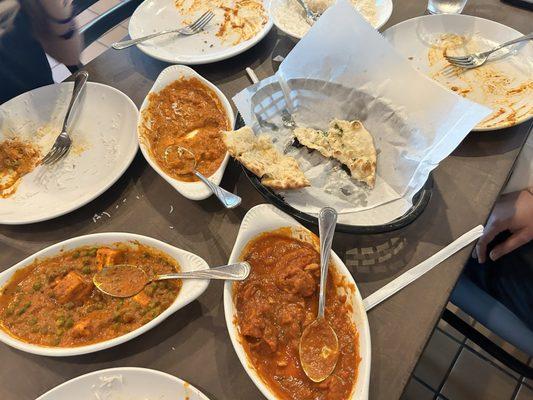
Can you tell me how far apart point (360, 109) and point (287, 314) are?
2.65 feet

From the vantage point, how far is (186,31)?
1899 mm

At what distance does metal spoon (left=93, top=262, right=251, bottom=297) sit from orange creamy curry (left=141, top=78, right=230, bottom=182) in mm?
359

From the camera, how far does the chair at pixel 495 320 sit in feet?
4.84

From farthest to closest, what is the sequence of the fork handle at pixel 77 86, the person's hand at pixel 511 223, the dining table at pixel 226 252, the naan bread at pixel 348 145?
the fork handle at pixel 77 86 < the person's hand at pixel 511 223 < the naan bread at pixel 348 145 < the dining table at pixel 226 252

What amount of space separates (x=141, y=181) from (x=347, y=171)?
75cm

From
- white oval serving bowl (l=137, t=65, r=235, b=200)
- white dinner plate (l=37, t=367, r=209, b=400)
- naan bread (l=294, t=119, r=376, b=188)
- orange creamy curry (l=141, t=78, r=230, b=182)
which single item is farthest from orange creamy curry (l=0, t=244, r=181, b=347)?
naan bread (l=294, t=119, r=376, b=188)

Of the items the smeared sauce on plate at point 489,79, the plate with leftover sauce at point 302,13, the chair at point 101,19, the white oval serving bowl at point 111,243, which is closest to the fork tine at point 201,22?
the plate with leftover sauce at point 302,13

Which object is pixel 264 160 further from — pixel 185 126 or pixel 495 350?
pixel 495 350

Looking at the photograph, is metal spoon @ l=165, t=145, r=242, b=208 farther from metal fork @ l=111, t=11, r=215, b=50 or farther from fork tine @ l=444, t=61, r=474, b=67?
fork tine @ l=444, t=61, r=474, b=67

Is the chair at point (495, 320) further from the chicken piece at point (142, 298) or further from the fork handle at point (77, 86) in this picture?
the fork handle at point (77, 86)

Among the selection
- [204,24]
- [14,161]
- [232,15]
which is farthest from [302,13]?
[14,161]

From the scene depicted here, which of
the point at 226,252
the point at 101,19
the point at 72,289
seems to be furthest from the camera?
the point at 101,19

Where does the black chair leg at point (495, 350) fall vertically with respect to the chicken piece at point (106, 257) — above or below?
below

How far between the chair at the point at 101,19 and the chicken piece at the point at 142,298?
138 cm
